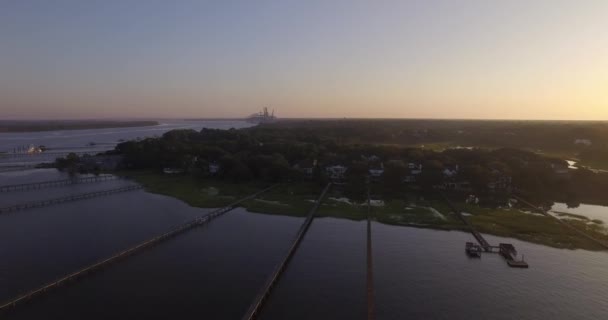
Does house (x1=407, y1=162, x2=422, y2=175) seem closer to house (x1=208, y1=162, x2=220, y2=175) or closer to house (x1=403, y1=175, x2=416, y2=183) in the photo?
house (x1=403, y1=175, x2=416, y2=183)

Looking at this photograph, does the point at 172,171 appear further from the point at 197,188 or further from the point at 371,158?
the point at 371,158

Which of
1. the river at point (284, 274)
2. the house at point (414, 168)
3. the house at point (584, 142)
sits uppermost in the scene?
the house at point (584, 142)

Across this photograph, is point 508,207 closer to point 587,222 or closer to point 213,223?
point 587,222

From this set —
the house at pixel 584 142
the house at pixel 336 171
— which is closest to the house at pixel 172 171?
the house at pixel 336 171

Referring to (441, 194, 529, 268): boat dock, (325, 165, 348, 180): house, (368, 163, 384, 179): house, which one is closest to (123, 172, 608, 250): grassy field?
(441, 194, 529, 268): boat dock

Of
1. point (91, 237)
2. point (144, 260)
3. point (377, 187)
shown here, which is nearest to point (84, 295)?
point (144, 260)

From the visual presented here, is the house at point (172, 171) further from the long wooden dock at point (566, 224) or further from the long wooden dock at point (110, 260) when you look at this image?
the long wooden dock at point (566, 224)
